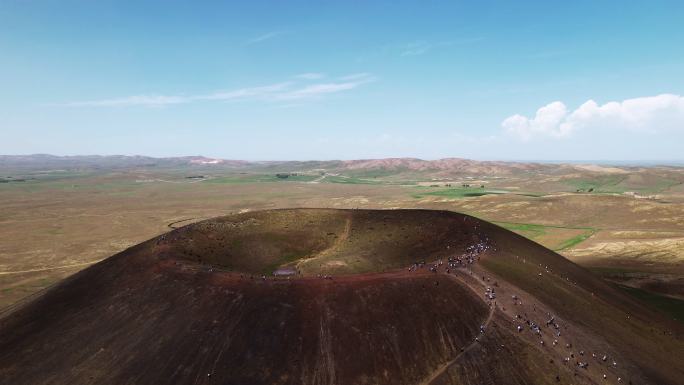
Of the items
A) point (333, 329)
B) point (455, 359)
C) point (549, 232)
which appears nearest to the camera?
point (455, 359)

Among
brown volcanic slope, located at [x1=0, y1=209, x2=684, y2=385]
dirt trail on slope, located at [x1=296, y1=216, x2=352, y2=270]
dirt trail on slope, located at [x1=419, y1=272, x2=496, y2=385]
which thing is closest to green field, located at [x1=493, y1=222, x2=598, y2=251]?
brown volcanic slope, located at [x1=0, y1=209, x2=684, y2=385]

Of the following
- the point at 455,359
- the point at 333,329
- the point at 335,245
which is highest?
the point at 335,245

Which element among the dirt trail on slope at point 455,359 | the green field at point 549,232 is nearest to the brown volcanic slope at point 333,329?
the dirt trail on slope at point 455,359

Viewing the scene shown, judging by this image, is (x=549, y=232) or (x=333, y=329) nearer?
(x=333, y=329)

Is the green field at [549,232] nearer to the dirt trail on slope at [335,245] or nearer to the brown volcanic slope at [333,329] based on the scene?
the brown volcanic slope at [333,329]

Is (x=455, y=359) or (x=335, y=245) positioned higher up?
(x=335, y=245)

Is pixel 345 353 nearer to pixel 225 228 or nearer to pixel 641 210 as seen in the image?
pixel 225 228

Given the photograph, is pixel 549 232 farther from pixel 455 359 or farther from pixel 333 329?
pixel 333 329

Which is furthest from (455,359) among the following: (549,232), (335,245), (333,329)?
(549,232)

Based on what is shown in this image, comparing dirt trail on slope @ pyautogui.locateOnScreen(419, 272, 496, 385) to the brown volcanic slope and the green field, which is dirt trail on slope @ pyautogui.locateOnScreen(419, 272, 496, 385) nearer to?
the brown volcanic slope
